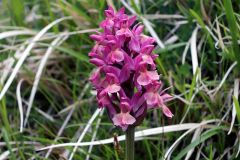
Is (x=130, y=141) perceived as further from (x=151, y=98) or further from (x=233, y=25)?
(x=233, y=25)

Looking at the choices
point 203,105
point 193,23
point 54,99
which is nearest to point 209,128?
point 203,105

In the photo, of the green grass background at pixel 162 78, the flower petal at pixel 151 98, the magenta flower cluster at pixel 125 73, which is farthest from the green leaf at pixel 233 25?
the flower petal at pixel 151 98

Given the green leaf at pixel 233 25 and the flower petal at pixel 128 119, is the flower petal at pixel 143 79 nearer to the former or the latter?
the flower petal at pixel 128 119

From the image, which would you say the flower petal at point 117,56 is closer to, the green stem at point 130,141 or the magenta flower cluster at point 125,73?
the magenta flower cluster at point 125,73

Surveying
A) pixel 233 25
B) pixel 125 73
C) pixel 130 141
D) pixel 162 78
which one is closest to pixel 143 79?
pixel 125 73

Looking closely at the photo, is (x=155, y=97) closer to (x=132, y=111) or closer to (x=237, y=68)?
(x=132, y=111)

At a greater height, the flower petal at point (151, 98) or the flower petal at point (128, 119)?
the flower petal at point (151, 98)

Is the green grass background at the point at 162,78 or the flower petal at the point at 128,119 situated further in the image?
the green grass background at the point at 162,78

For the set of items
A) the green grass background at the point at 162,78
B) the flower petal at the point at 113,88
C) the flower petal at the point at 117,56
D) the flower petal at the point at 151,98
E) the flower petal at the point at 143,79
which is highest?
the flower petal at the point at 117,56

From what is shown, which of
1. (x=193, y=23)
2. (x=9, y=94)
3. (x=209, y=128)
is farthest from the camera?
(x=9, y=94)
